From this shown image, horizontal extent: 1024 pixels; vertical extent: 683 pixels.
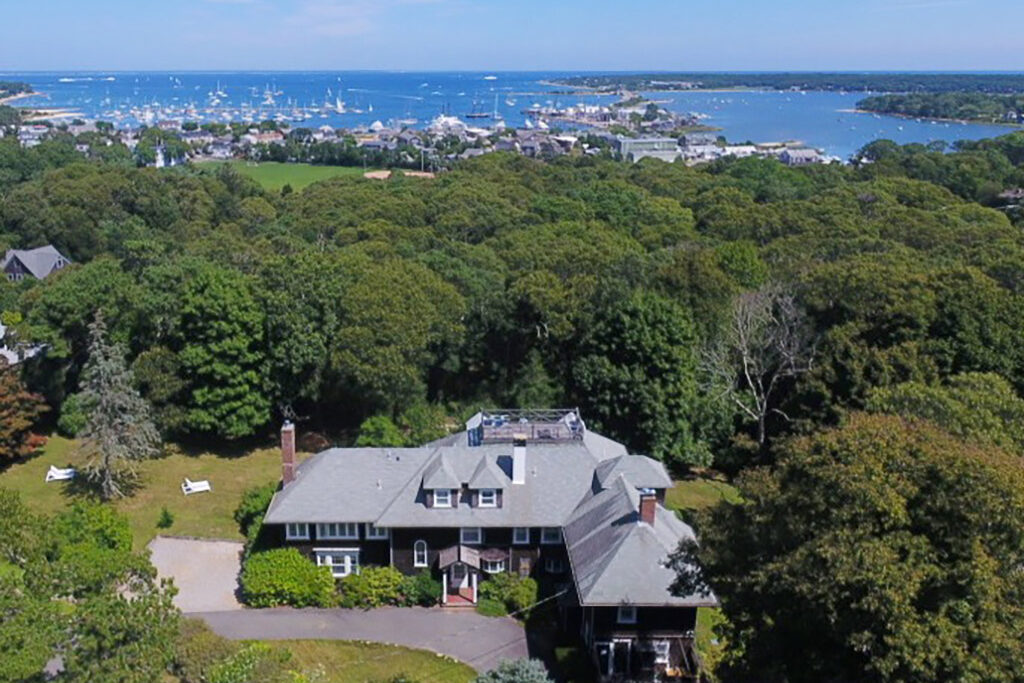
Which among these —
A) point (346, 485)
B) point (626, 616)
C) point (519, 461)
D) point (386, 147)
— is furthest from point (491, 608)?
point (386, 147)

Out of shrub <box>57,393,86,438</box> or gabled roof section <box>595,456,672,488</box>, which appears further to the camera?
shrub <box>57,393,86,438</box>

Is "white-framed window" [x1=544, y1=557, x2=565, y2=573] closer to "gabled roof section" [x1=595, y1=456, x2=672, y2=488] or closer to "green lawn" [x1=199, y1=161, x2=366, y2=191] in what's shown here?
"gabled roof section" [x1=595, y1=456, x2=672, y2=488]

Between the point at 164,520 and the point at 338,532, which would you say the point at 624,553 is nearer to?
the point at 338,532

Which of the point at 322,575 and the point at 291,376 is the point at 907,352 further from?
the point at 291,376

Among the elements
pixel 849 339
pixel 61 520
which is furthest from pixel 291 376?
pixel 849 339

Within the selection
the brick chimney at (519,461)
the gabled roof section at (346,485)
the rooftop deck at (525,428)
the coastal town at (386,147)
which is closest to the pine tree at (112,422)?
the gabled roof section at (346,485)

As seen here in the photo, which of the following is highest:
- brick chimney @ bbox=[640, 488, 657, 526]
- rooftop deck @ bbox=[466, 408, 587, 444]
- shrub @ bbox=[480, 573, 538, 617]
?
brick chimney @ bbox=[640, 488, 657, 526]

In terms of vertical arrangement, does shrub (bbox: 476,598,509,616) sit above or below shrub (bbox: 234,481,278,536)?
below

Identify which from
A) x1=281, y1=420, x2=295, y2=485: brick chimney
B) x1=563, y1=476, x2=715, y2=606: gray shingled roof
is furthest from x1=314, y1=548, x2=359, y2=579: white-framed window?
x1=563, y1=476, x2=715, y2=606: gray shingled roof
